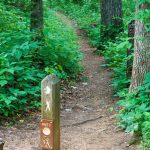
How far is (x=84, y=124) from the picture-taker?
729cm

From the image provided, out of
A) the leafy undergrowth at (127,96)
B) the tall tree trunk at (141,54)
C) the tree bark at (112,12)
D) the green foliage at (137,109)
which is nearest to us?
the green foliage at (137,109)

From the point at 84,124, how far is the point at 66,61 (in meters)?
3.71

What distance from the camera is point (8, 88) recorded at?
7691 mm

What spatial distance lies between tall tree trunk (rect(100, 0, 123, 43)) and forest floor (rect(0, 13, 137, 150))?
4883mm

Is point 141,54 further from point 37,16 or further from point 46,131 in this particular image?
point 37,16

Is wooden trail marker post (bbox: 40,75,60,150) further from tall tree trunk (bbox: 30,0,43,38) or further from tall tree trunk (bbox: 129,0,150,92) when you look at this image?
tall tree trunk (bbox: 30,0,43,38)

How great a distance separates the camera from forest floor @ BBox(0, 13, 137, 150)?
244 inches

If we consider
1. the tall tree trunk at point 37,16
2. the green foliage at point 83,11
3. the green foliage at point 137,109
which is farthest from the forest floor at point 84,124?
the green foliage at point 83,11

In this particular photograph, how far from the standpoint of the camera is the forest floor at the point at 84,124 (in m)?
6.20

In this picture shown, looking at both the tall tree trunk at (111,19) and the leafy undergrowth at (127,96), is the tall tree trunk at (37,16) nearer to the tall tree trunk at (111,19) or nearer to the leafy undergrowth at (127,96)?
the leafy undergrowth at (127,96)

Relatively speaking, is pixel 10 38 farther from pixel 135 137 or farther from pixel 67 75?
pixel 135 137

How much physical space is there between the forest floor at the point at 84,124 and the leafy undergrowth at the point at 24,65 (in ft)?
1.37

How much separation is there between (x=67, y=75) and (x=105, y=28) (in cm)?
538

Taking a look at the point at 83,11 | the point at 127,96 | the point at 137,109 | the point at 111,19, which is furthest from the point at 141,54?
the point at 83,11
